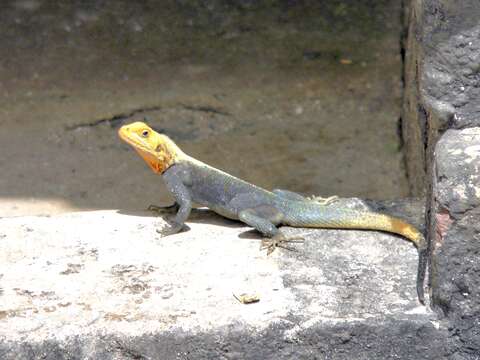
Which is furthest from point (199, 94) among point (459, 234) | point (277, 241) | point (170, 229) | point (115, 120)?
point (459, 234)

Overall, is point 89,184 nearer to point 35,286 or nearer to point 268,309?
point 35,286

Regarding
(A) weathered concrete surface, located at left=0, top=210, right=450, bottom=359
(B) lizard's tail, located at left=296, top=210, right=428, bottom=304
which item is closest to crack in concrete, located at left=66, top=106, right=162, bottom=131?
(A) weathered concrete surface, located at left=0, top=210, right=450, bottom=359

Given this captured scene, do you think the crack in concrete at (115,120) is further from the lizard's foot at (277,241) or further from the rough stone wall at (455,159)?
the rough stone wall at (455,159)

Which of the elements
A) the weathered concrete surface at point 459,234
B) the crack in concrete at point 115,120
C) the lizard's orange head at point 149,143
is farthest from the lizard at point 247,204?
the crack in concrete at point 115,120

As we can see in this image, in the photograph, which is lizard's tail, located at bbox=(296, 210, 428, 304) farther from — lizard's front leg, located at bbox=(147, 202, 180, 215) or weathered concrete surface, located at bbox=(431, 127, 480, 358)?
lizard's front leg, located at bbox=(147, 202, 180, 215)

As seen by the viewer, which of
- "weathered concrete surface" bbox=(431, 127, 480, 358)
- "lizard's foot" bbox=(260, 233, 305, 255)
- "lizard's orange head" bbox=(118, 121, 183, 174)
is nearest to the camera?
"weathered concrete surface" bbox=(431, 127, 480, 358)
